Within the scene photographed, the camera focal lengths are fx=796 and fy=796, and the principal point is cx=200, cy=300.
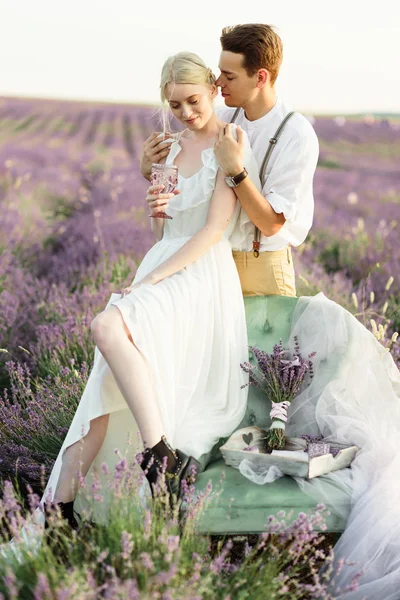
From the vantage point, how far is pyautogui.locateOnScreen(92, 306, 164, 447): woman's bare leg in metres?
2.70

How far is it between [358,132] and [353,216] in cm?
705

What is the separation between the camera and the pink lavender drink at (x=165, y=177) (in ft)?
10.3

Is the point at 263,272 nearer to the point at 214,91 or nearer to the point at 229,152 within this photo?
the point at 229,152

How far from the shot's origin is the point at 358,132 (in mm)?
16844

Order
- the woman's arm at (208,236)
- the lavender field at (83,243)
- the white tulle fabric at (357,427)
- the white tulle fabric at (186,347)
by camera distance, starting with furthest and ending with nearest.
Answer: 1. the lavender field at (83,243)
2. the woman's arm at (208,236)
3. the white tulle fabric at (186,347)
4. the white tulle fabric at (357,427)

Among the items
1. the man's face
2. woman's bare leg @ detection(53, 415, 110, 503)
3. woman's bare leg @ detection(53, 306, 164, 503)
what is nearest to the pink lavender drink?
the man's face

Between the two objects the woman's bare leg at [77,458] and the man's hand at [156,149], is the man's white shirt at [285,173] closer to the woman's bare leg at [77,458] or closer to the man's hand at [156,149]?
the man's hand at [156,149]

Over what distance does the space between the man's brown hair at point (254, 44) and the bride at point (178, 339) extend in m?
0.19

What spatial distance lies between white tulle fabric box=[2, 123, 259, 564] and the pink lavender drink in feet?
0.46

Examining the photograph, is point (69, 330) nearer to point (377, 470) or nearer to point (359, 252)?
point (377, 470)

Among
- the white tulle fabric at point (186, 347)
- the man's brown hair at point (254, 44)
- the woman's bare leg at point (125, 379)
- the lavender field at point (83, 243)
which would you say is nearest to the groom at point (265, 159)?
the man's brown hair at point (254, 44)

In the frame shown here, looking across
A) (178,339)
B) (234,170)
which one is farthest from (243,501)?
(234,170)

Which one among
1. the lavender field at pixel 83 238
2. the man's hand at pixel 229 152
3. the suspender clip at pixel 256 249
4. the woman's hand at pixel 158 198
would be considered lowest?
the lavender field at pixel 83 238

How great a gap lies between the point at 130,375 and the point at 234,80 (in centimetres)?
140
